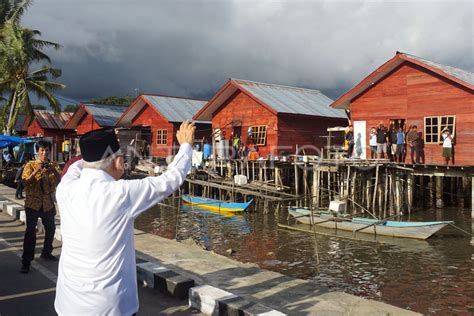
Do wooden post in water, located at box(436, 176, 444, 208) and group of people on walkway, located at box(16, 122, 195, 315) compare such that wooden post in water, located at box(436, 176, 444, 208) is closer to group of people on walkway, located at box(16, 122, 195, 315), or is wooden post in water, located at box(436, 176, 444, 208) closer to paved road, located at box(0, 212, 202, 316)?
paved road, located at box(0, 212, 202, 316)

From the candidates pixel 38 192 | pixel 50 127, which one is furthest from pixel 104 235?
pixel 50 127

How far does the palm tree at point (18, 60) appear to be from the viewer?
26750 mm

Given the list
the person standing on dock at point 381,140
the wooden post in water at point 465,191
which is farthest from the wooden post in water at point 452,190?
the person standing on dock at point 381,140

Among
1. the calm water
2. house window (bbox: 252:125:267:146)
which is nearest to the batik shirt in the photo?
the calm water

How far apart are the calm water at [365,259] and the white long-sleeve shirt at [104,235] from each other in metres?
6.59

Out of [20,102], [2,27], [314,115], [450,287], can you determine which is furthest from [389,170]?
[2,27]

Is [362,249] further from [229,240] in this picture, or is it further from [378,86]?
[378,86]

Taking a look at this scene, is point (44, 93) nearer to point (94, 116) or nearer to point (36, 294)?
point (94, 116)

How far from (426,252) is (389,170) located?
7.13m

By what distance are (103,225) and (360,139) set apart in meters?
20.0

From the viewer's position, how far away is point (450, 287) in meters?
8.79

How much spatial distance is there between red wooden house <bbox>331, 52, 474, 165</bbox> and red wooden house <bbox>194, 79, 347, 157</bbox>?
11.8 ft

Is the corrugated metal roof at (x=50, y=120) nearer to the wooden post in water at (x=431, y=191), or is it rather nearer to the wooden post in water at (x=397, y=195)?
the wooden post in water at (x=397, y=195)

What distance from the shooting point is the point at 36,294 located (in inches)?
210
